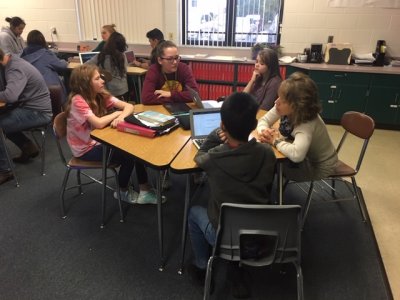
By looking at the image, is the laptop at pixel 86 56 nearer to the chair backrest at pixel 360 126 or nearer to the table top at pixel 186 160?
the table top at pixel 186 160

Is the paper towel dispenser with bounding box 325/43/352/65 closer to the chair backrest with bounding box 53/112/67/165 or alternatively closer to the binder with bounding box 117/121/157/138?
the binder with bounding box 117/121/157/138

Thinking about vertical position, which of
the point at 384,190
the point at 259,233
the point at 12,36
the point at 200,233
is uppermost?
the point at 12,36

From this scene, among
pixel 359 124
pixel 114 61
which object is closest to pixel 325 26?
pixel 359 124

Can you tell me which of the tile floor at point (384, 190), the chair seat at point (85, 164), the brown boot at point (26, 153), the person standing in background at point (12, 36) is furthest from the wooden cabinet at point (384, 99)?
the person standing in background at point (12, 36)

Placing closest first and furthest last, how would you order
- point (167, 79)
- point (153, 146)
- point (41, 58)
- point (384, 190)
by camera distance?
1. point (153, 146)
2. point (167, 79)
3. point (384, 190)
4. point (41, 58)

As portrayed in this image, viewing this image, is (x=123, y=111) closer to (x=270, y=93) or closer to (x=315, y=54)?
(x=270, y=93)

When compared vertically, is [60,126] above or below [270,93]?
below

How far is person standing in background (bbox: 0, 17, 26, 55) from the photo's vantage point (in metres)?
4.93

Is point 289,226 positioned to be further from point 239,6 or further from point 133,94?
point 239,6

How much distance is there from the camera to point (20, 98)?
2.84 meters

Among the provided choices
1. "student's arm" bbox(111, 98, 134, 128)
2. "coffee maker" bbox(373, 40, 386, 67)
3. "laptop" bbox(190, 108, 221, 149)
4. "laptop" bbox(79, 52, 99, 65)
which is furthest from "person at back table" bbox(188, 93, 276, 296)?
"coffee maker" bbox(373, 40, 386, 67)

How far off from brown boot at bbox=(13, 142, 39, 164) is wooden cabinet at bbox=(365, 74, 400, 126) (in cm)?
397

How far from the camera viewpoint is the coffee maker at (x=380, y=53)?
421 centimetres

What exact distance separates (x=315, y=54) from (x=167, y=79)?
8.80ft
